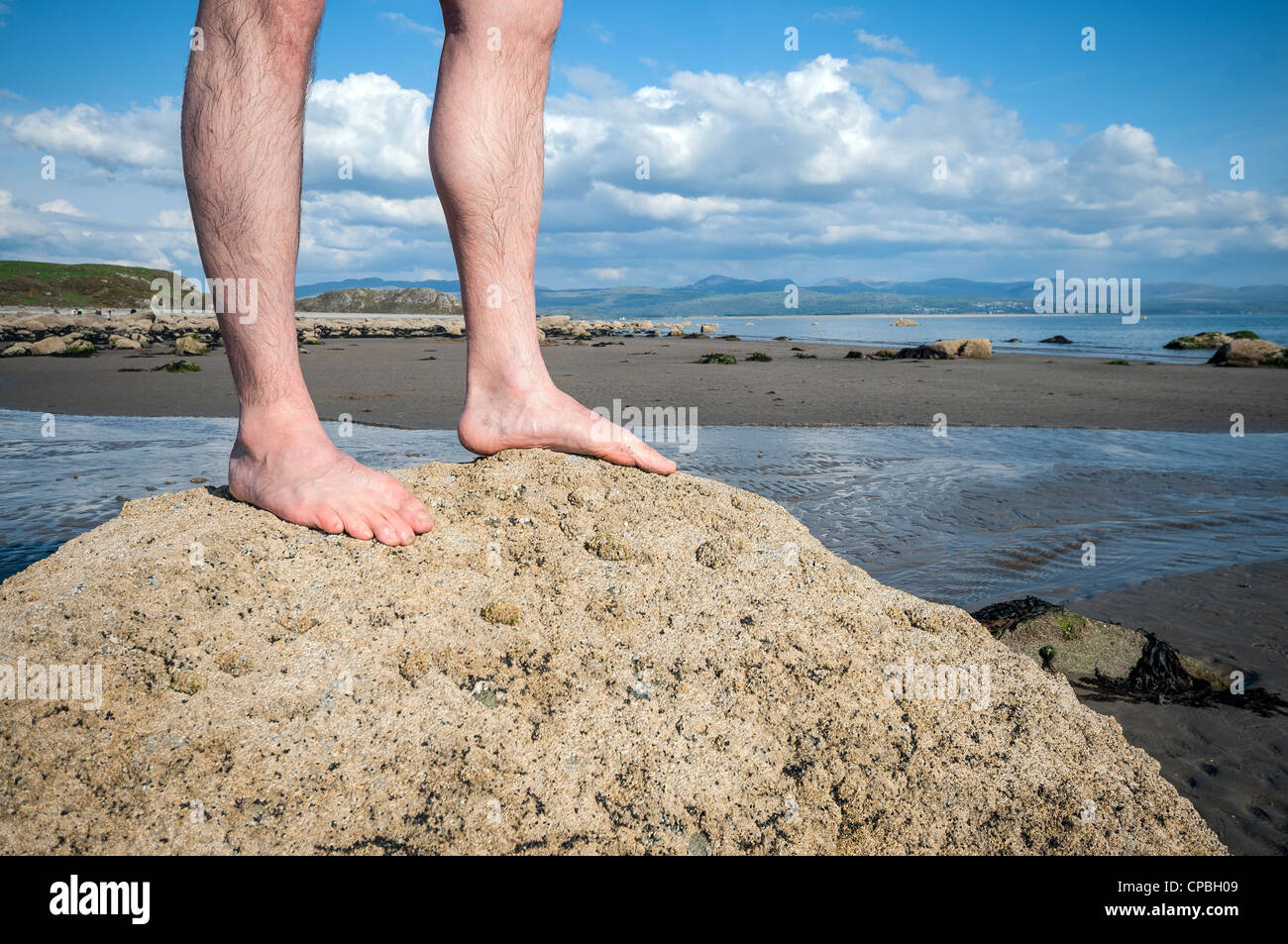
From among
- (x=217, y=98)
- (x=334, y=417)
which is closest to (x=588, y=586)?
(x=217, y=98)

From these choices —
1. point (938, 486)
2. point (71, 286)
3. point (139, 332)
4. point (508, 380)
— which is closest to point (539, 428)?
point (508, 380)

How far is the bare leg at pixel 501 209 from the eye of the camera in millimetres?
2119

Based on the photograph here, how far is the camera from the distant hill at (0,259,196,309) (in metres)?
45.7

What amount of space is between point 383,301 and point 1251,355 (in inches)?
2290

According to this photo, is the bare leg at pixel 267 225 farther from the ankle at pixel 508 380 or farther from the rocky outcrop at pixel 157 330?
the rocky outcrop at pixel 157 330

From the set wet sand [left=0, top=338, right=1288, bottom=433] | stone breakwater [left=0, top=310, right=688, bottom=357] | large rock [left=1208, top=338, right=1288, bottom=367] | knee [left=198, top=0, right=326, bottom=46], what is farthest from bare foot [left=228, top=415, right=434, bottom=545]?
large rock [left=1208, top=338, right=1288, bottom=367]

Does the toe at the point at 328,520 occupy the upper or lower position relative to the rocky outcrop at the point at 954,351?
lower

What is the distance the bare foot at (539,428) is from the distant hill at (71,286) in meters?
50.6

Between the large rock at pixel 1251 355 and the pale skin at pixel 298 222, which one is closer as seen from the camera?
the pale skin at pixel 298 222

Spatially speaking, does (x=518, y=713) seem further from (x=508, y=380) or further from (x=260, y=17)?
(x=260, y=17)

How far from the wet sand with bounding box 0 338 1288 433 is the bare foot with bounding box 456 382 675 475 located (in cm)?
430

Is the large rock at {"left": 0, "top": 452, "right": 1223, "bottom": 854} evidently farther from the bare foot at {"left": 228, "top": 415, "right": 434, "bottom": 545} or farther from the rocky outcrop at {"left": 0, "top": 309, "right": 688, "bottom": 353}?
the rocky outcrop at {"left": 0, "top": 309, "right": 688, "bottom": 353}

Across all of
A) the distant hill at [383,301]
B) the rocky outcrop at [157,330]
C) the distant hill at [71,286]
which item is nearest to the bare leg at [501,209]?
the rocky outcrop at [157,330]
